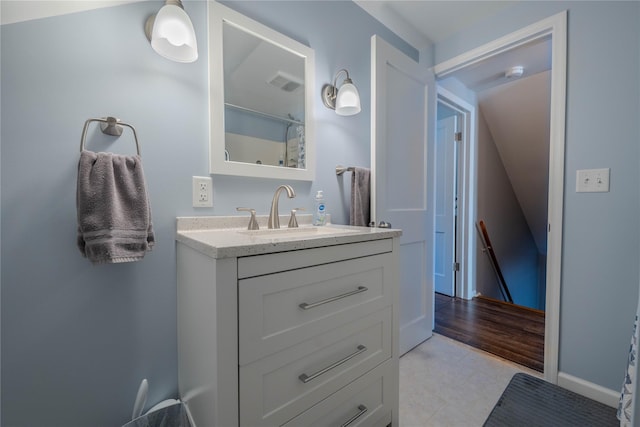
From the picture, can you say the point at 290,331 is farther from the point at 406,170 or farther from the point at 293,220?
the point at 406,170

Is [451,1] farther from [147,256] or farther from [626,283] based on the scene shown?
[147,256]

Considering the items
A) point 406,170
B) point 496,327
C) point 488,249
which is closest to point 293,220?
point 406,170

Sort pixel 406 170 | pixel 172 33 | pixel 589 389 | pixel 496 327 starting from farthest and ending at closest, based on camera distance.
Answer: pixel 496 327, pixel 406 170, pixel 589 389, pixel 172 33

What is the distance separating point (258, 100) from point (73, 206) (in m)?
0.83

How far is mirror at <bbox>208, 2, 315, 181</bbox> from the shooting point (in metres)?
1.14

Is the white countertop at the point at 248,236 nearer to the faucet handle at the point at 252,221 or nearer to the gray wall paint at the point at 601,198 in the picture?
the faucet handle at the point at 252,221

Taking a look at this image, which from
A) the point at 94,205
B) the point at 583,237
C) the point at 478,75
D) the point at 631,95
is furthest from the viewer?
the point at 478,75

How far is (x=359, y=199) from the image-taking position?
1.56 metres

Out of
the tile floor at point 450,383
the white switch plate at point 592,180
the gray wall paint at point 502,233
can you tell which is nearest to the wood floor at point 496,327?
the tile floor at point 450,383

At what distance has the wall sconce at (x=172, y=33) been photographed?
89cm

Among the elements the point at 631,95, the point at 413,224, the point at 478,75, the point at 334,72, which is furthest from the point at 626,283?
the point at 478,75

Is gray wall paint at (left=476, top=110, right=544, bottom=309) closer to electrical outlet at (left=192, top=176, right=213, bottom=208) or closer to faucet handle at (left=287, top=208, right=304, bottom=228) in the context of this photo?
faucet handle at (left=287, top=208, right=304, bottom=228)

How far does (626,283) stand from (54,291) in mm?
2363

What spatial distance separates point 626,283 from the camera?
1290 mm
